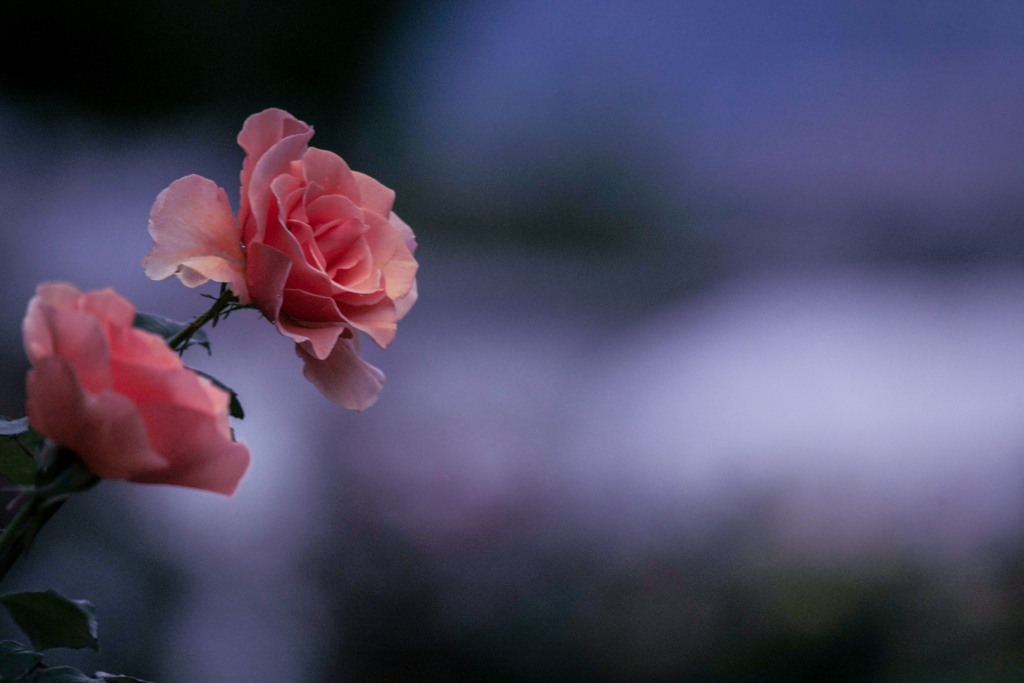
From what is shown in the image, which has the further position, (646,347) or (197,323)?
(646,347)

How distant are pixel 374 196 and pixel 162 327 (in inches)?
3.4

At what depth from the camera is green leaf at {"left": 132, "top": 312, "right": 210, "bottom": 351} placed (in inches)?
9.6

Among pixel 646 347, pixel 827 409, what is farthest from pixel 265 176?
pixel 827 409

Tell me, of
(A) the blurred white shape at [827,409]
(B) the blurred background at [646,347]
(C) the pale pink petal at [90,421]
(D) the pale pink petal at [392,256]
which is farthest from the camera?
(A) the blurred white shape at [827,409]

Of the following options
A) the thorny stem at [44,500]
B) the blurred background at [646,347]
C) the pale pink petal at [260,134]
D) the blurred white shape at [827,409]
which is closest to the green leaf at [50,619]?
the thorny stem at [44,500]

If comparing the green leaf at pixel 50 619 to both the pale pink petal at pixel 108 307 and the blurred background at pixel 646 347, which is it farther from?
the blurred background at pixel 646 347

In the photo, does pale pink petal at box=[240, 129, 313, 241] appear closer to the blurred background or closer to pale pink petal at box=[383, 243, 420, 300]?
pale pink petal at box=[383, 243, 420, 300]

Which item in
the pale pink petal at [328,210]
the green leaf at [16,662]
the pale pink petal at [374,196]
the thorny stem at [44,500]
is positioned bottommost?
the green leaf at [16,662]

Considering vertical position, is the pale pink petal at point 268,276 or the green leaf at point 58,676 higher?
the pale pink petal at point 268,276

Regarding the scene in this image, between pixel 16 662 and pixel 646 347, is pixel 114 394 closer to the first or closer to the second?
pixel 16 662

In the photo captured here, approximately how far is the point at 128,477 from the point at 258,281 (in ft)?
0.27

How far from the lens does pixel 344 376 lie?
10.0 inches

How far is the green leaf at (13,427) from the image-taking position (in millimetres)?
232

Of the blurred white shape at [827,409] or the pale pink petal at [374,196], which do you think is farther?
the blurred white shape at [827,409]
